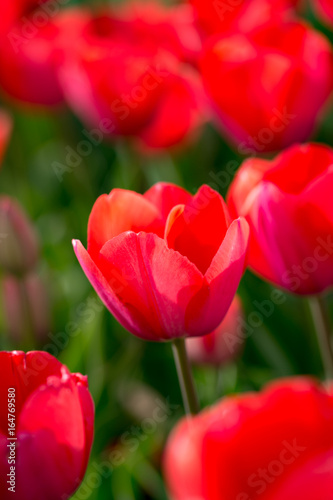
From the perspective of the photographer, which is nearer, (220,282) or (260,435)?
(260,435)

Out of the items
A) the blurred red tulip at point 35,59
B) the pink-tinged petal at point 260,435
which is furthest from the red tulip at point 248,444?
the blurred red tulip at point 35,59

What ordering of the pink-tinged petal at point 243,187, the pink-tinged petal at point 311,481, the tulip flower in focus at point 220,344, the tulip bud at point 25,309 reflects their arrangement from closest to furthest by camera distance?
the pink-tinged petal at point 311,481
the pink-tinged petal at point 243,187
the tulip flower in focus at point 220,344
the tulip bud at point 25,309

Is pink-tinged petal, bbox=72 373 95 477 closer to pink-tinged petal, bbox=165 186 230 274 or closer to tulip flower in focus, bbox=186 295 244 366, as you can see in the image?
pink-tinged petal, bbox=165 186 230 274

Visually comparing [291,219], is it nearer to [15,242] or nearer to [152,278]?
[152,278]

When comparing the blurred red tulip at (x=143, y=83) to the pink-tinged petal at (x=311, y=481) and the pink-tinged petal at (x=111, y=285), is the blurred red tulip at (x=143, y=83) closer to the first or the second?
the pink-tinged petal at (x=111, y=285)

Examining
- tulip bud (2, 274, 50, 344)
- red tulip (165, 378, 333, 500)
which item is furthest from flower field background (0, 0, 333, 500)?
red tulip (165, 378, 333, 500)

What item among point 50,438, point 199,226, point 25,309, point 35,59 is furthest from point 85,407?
point 35,59

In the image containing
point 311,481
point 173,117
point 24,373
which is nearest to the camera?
point 311,481

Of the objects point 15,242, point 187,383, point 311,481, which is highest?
point 311,481
